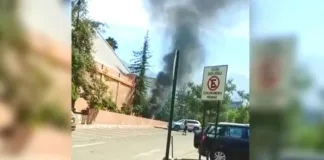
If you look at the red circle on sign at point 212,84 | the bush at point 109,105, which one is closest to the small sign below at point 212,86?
the red circle on sign at point 212,84

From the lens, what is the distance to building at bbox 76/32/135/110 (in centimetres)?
151

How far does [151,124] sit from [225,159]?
2.49 ft

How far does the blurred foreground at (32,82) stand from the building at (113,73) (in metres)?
0.77

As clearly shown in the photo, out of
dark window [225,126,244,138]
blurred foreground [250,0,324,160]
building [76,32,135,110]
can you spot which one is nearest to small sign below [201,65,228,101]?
dark window [225,126,244,138]

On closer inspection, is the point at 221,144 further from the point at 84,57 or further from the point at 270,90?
the point at 270,90

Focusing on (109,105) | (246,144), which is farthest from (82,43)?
(246,144)

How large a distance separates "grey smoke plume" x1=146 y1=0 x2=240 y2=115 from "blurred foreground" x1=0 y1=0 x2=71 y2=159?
563 millimetres

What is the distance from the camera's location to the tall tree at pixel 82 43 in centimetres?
115

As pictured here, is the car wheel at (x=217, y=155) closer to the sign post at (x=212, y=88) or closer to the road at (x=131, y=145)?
the road at (x=131, y=145)

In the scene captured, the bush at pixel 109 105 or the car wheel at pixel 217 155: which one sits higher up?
the bush at pixel 109 105

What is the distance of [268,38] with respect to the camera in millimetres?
736

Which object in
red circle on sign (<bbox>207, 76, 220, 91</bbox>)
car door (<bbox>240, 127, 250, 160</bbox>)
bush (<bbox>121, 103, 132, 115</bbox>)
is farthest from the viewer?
bush (<bbox>121, 103, 132, 115</bbox>)

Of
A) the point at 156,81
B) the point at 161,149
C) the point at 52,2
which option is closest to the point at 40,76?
the point at 52,2

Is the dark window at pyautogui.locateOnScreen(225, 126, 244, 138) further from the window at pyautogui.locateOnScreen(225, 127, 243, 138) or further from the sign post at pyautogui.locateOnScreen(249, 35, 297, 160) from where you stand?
the sign post at pyautogui.locateOnScreen(249, 35, 297, 160)
